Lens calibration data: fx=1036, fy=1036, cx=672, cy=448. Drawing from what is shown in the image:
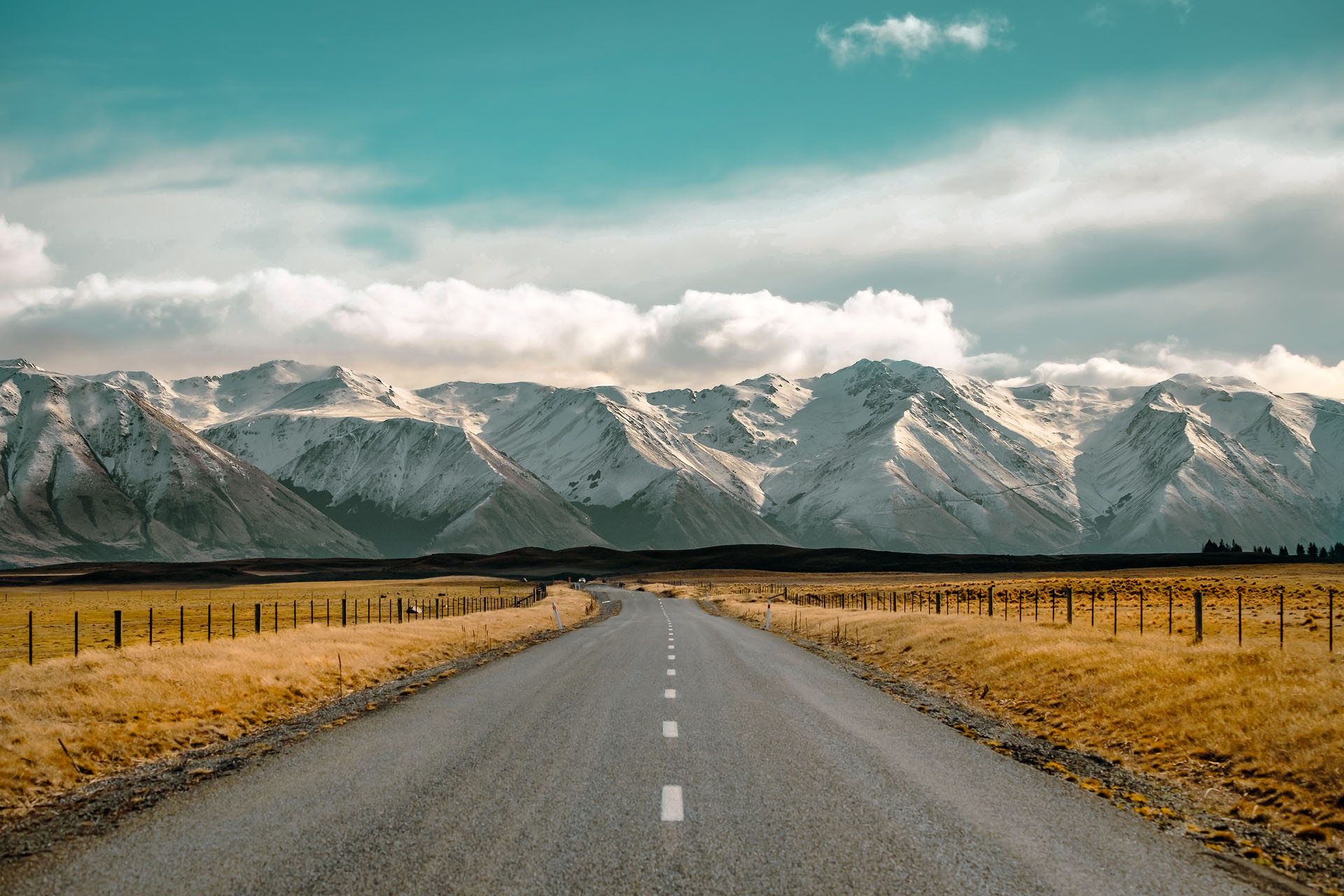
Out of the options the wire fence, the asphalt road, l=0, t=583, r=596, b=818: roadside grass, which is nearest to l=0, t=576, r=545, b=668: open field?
l=0, t=583, r=596, b=818: roadside grass

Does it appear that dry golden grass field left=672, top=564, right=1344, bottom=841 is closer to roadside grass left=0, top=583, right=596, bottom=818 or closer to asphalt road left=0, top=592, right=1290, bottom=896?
asphalt road left=0, top=592, right=1290, bottom=896

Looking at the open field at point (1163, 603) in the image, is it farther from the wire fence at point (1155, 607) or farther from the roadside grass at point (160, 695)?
the roadside grass at point (160, 695)

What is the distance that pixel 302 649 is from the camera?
92.4 feet

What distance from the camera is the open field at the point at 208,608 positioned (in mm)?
47972

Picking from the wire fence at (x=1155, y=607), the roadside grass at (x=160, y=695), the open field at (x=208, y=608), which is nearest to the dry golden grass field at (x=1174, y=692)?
the wire fence at (x=1155, y=607)

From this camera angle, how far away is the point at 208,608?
65.2 m

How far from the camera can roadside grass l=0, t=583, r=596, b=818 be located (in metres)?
14.5

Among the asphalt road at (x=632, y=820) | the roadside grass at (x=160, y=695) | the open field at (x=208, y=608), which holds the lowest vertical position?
the open field at (x=208, y=608)

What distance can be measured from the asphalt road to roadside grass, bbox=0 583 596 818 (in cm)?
242

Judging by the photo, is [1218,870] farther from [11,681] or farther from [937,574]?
[937,574]

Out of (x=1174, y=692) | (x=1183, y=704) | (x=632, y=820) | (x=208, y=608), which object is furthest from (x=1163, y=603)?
(x=632, y=820)

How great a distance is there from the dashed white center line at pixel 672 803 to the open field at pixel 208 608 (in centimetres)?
1916

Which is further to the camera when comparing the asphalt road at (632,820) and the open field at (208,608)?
the open field at (208,608)

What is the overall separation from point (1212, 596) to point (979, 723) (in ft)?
194
